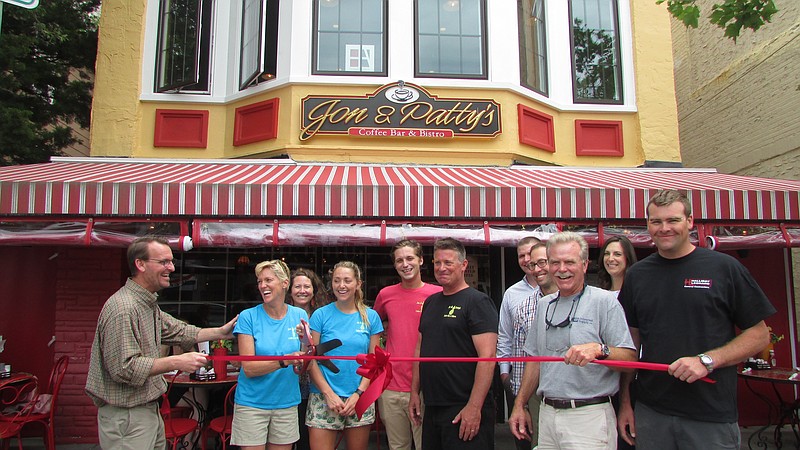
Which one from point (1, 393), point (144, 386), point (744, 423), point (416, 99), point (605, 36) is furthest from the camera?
point (605, 36)

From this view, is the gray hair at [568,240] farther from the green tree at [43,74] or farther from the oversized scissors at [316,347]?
the green tree at [43,74]

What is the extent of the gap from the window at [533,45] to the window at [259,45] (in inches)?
140

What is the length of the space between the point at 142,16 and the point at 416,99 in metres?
4.28

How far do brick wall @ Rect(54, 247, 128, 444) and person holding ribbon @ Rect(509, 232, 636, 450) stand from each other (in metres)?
5.61

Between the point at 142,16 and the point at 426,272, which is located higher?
the point at 142,16

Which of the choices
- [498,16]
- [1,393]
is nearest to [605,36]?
[498,16]

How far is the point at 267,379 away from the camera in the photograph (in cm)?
388

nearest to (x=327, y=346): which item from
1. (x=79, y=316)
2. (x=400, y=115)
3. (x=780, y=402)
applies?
(x=79, y=316)

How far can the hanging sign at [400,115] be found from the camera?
7.51 metres

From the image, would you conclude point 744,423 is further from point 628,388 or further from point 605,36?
point 605,36

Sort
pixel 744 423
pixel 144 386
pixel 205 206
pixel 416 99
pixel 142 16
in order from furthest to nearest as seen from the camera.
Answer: pixel 142 16 → pixel 416 99 → pixel 744 423 → pixel 205 206 → pixel 144 386

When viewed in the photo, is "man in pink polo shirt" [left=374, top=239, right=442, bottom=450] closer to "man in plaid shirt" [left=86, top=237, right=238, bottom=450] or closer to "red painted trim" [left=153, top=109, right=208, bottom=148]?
"man in plaid shirt" [left=86, top=237, right=238, bottom=450]

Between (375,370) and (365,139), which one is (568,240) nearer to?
(375,370)

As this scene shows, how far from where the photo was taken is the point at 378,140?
7570 mm
